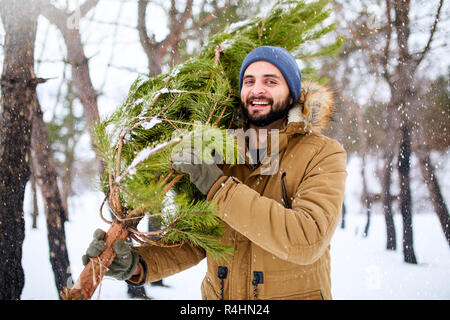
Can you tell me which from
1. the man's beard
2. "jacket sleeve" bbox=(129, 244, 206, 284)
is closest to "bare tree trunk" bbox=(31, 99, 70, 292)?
"jacket sleeve" bbox=(129, 244, 206, 284)

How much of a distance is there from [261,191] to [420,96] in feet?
29.1

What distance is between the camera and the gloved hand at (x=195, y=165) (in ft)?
3.83

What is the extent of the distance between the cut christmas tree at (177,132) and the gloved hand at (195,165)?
35 millimetres

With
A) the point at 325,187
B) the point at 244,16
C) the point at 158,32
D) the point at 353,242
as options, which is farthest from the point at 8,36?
the point at 353,242

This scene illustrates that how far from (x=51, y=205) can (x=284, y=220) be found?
5.20 metres

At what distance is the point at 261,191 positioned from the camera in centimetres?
152

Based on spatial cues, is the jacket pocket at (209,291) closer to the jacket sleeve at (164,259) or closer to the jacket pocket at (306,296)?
the jacket sleeve at (164,259)

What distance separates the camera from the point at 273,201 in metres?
1.20

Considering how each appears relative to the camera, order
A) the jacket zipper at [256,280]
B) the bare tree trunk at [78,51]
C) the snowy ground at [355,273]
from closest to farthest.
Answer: the jacket zipper at [256,280] < the bare tree trunk at [78,51] < the snowy ground at [355,273]

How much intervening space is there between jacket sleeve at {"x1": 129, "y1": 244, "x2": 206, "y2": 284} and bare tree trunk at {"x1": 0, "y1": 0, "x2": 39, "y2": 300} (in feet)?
8.11

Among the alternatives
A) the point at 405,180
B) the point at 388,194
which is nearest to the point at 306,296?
the point at 405,180

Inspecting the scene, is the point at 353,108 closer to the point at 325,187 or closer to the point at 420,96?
the point at 420,96

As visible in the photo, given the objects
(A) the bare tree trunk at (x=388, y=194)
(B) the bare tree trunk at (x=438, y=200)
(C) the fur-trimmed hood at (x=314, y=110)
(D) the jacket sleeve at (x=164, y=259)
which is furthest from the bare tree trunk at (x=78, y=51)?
(A) the bare tree trunk at (x=388, y=194)

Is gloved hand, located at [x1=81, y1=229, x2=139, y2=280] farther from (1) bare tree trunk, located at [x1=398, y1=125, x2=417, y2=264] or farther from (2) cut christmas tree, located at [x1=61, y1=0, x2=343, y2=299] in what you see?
(1) bare tree trunk, located at [x1=398, y1=125, x2=417, y2=264]
